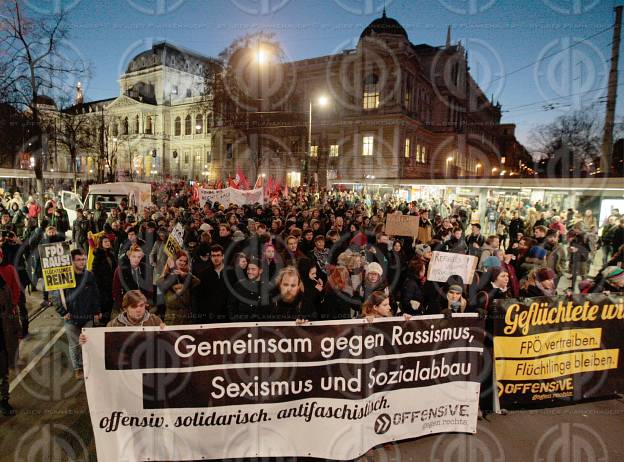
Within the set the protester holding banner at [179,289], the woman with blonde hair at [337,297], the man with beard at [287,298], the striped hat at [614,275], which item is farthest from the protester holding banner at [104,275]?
the striped hat at [614,275]

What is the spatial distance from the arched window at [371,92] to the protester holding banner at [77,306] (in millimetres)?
44600

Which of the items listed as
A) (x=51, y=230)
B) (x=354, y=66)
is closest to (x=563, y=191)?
(x=51, y=230)

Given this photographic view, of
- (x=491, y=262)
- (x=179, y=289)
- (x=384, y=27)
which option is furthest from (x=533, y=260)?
(x=384, y=27)

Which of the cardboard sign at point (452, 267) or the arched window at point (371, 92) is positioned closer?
the cardboard sign at point (452, 267)

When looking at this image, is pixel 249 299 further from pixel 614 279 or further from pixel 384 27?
pixel 384 27

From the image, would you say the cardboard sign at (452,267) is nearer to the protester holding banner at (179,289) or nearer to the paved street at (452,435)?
the paved street at (452,435)

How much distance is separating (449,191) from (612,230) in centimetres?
1214

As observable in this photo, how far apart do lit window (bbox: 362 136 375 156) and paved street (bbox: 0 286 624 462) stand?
1703 inches

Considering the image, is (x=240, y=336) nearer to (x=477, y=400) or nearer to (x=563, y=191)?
(x=477, y=400)

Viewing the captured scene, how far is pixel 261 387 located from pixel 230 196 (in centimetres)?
1399

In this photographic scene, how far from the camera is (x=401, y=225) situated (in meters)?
11.1

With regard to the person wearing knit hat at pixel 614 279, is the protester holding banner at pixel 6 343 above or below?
below

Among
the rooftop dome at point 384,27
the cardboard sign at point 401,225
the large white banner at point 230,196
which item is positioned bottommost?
the cardboard sign at point 401,225

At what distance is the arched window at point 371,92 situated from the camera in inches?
1836
